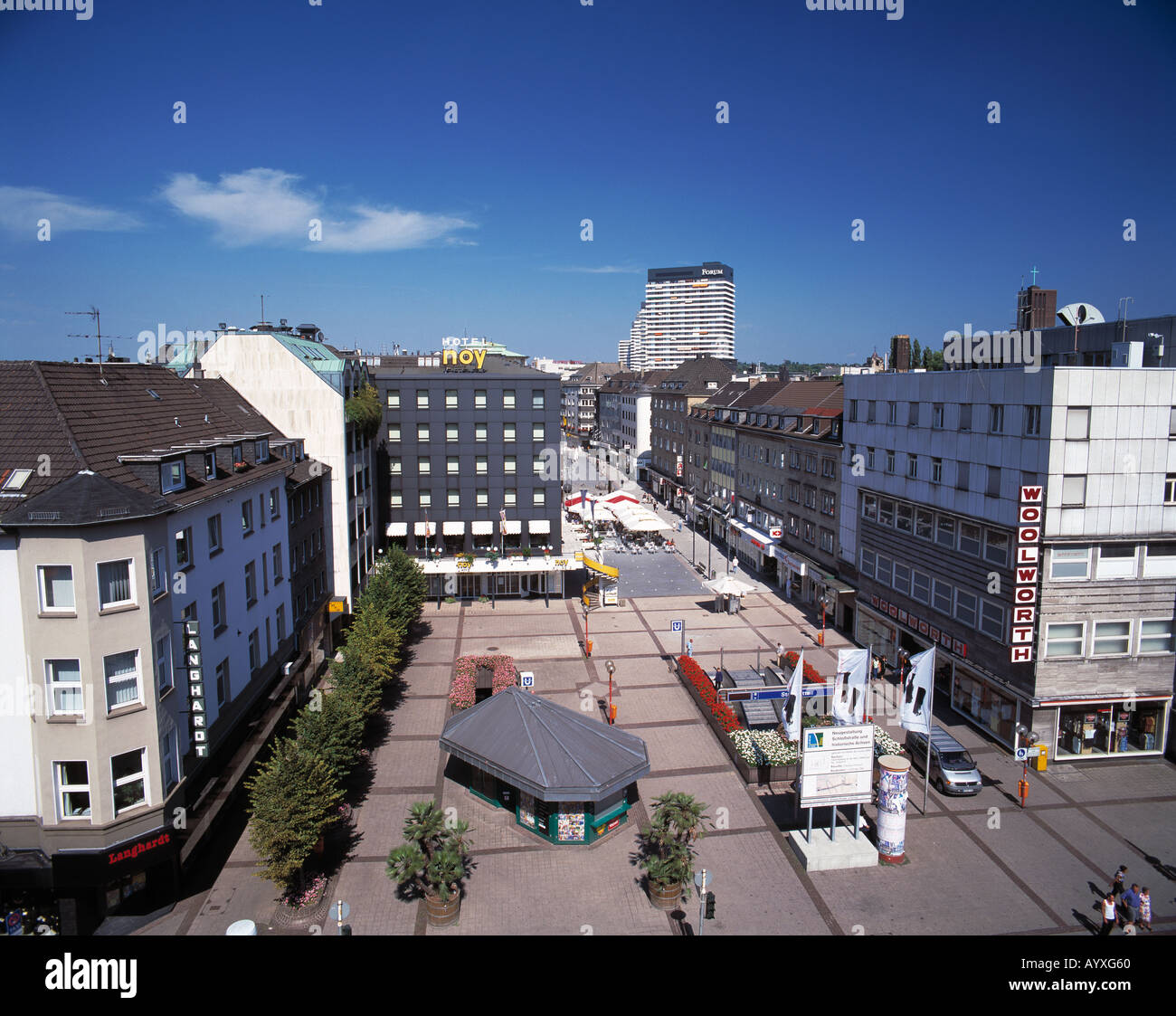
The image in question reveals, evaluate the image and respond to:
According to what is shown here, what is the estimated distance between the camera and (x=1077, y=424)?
27.6 meters

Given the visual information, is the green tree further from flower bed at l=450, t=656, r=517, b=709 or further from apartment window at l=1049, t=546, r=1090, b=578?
apartment window at l=1049, t=546, r=1090, b=578

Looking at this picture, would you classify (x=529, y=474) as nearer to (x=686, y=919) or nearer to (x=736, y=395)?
(x=736, y=395)

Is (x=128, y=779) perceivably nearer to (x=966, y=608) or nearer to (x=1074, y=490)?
(x=966, y=608)

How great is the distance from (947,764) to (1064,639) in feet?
21.0

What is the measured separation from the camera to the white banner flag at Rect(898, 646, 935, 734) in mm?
26188

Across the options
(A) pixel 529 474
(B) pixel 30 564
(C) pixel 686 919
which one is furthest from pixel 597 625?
(B) pixel 30 564

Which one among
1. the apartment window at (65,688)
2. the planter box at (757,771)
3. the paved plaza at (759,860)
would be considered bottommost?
the paved plaza at (759,860)

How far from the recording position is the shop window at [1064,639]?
28578mm

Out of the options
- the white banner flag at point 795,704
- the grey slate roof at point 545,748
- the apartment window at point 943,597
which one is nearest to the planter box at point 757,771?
the white banner flag at point 795,704

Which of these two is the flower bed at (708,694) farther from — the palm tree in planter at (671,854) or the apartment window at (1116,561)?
the apartment window at (1116,561)

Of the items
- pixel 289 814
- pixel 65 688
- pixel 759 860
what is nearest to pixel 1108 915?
pixel 759 860

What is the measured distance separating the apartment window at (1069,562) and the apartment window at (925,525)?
22.3ft

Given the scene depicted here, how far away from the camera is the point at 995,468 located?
99.9 feet
